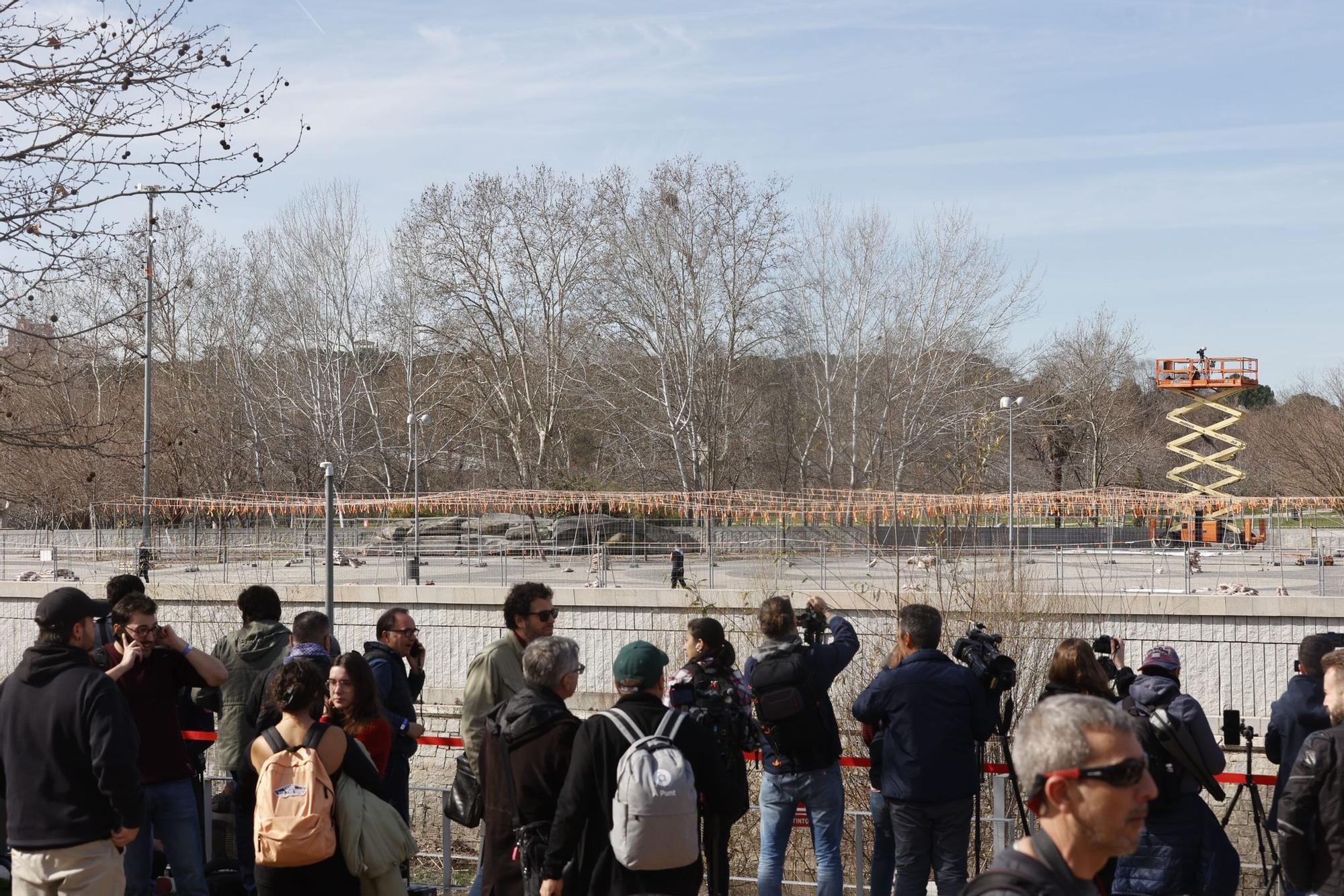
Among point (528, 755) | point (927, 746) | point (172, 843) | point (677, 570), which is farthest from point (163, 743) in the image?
point (677, 570)

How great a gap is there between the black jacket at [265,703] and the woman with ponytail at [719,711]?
150 centimetres

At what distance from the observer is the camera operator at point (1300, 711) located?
224 inches

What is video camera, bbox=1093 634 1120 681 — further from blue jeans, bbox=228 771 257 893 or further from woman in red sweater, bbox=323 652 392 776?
blue jeans, bbox=228 771 257 893

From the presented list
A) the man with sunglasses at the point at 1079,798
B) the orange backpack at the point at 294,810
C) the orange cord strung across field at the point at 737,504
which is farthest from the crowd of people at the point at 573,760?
the orange cord strung across field at the point at 737,504

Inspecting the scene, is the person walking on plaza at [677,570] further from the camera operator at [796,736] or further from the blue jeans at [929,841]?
the blue jeans at [929,841]

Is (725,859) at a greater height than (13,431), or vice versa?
(13,431)

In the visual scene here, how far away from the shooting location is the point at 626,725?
444 cm

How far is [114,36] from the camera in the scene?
703cm

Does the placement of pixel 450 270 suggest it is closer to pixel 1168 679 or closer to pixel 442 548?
pixel 442 548

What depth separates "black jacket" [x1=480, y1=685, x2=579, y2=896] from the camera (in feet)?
15.4

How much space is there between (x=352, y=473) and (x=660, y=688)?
152ft

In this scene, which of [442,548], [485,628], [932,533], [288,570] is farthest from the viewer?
[442,548]

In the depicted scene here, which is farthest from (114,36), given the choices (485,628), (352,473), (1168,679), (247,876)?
(352,473)

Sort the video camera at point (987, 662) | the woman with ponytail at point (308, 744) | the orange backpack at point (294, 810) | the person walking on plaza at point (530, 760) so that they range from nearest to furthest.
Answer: the orange backpack at point (294, 810) < the woman with ponytail at point (308, 744) < the person walking on plaza at point (530, 760) < the video camera at point (987, 662)
